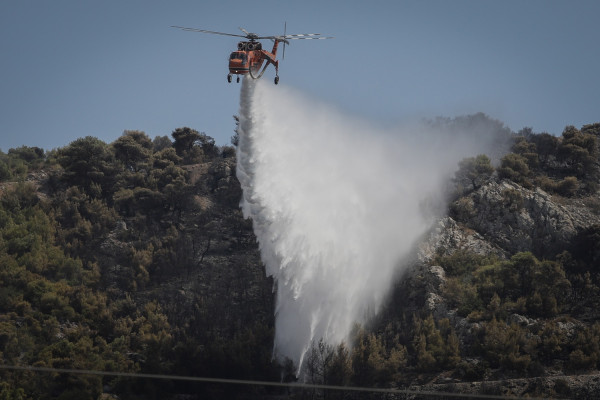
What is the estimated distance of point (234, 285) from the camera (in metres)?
Result: 75.2

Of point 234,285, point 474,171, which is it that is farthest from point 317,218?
point 474,171

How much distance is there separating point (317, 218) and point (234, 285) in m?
10.3

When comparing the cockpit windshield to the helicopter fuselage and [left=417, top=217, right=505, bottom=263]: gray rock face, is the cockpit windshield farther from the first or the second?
[left=417, top=217, right=505, bottom=263]: gray rock face

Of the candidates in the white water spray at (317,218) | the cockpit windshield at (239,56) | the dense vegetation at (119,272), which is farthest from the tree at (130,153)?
the cockpit windshield at (239,56)

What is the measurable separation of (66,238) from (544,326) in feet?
154

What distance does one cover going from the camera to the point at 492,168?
89.2 meters

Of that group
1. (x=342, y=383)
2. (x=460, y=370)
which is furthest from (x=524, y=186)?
(x=342, y=383)

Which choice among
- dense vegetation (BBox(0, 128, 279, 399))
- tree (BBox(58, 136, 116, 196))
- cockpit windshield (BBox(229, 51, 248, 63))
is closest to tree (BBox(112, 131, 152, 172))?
dense vegetation (BBox(0, 128, 279, 399))

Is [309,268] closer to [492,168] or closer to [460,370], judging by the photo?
[460,370]

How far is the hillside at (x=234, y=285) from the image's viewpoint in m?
59.9

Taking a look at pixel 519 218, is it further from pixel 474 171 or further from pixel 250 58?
pixel 250 58

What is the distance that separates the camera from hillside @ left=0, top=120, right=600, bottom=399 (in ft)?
197

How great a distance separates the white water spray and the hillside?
227cm

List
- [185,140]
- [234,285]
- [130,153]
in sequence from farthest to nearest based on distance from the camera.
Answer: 1. [185,140]
2. [130,153]
3. [234,285]
